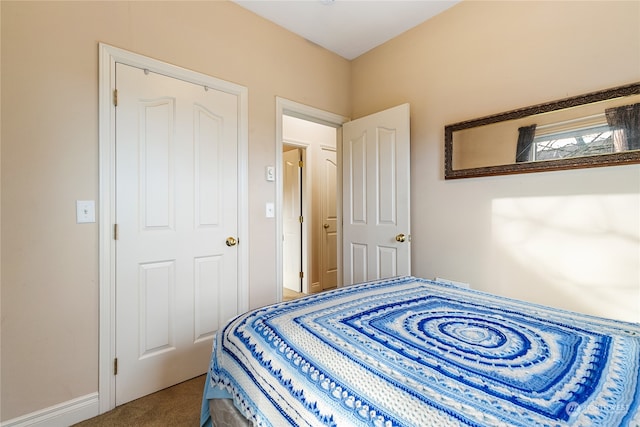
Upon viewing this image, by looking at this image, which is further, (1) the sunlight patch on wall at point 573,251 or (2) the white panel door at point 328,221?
(2) the white panel door at point 328,221

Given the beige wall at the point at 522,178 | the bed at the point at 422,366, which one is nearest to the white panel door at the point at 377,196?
the beige wall at the point at 522,178

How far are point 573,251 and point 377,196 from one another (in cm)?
140

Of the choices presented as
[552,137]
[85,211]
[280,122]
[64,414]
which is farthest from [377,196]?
[64,414]

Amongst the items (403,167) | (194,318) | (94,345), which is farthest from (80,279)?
(403,167)

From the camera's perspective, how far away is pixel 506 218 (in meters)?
2.02

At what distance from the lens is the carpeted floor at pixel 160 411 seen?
1.57 metres

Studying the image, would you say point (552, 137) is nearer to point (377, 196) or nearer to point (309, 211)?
point (377, 196)

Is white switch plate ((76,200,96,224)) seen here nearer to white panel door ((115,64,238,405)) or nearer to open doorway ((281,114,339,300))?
white panel door ((115,64,238,405))

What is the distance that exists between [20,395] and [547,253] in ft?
10.00

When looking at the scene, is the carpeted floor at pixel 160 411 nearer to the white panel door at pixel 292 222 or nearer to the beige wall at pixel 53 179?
the beige wall at pixel 53 179

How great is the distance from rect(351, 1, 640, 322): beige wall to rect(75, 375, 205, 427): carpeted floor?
6.32 feet

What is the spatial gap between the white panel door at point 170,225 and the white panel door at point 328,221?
1928 millimetres

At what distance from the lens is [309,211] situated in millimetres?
3811

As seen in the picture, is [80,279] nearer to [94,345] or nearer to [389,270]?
[94,345]
